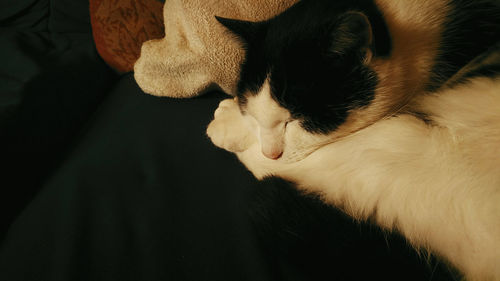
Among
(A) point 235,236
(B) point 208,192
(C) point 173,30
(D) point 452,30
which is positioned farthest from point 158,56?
(D) point 452,30

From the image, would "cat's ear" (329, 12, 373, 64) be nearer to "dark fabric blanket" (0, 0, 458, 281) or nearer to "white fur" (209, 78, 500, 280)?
"white fur" (209, 78, 500, 280)

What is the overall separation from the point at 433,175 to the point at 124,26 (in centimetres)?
101

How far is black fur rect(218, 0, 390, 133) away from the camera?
44cm

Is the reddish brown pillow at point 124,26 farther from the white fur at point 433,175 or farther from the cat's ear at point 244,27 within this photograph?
the white fur at point 433,175

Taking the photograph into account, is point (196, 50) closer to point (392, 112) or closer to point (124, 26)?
point (124, 26)

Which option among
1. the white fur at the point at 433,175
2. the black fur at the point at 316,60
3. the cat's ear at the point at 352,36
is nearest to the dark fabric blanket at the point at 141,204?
the white fur at the point at 433,175

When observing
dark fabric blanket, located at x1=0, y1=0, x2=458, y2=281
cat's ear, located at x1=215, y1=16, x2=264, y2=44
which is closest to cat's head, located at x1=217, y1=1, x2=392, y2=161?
cat's ear, located at x1=215, y1=16, x2=264, y2=44

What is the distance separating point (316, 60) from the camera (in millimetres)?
454

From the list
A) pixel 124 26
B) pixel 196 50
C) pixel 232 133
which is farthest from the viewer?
pixel 124 26

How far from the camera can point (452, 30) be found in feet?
1.62

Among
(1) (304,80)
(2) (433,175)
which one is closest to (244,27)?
(1) (304,80)

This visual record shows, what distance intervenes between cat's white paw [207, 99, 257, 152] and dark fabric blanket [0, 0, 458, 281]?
0.06m

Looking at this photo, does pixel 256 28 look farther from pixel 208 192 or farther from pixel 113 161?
pixel 113 161

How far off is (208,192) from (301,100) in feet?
0.98
